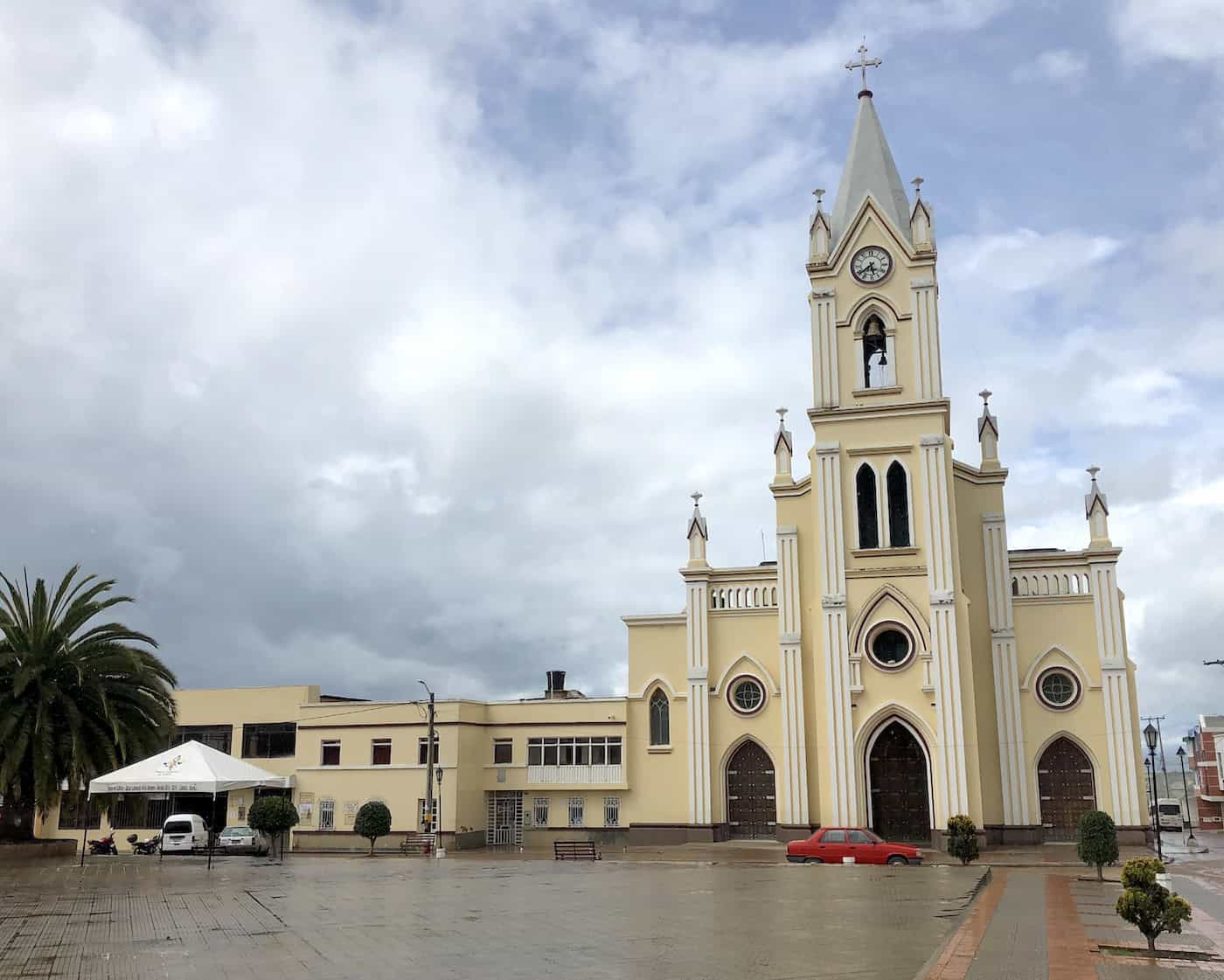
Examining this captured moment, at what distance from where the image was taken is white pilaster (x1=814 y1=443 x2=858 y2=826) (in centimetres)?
3591

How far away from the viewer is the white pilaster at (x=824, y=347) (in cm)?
3916

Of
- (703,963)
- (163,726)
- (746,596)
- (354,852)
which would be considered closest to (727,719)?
(746,596)

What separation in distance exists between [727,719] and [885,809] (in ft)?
19.8

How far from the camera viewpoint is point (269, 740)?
1866 inches

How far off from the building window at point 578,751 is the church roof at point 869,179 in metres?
20.7

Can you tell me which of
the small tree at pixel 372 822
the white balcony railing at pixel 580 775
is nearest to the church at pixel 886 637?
the white balcony railing at pixel 580 775

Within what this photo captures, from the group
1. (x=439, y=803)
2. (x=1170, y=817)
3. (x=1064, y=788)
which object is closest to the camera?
(x=1064, y=788)

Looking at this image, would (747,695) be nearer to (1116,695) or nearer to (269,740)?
(1116,695)

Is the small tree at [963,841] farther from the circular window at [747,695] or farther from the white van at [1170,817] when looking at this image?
the white van at [1170,817]

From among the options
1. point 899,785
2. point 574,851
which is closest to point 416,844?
point 574,851

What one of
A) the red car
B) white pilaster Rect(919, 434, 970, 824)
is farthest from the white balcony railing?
the red car

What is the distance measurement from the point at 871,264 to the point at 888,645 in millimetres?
13400

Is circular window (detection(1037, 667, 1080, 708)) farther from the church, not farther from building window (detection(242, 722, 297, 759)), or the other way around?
building window (detection(242, 722, 297, 759))

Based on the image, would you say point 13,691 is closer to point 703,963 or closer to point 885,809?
point 703,963
